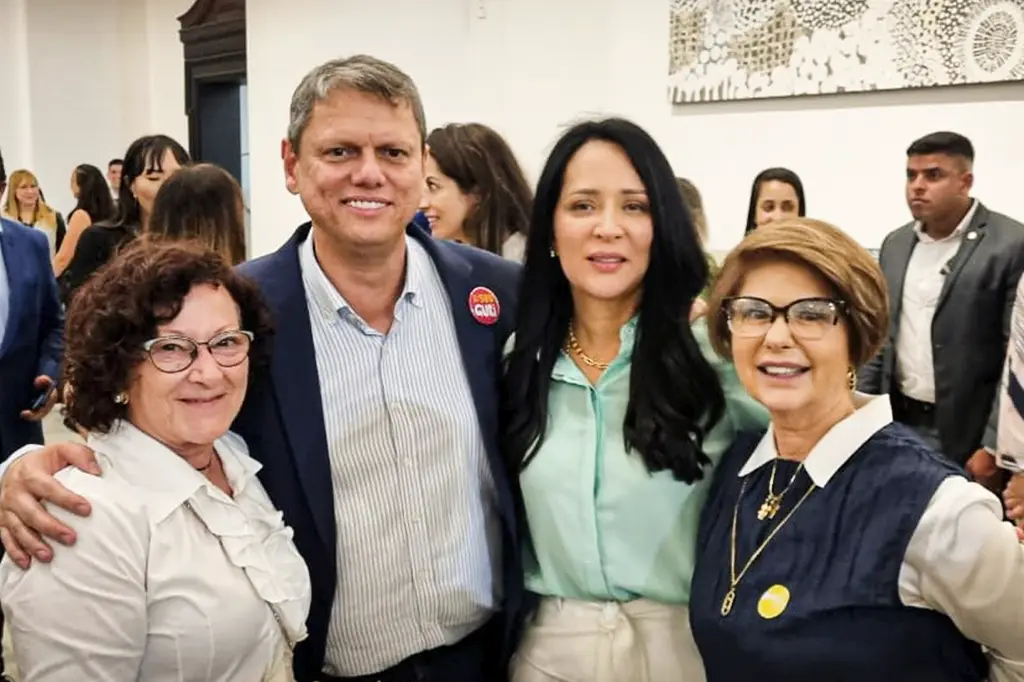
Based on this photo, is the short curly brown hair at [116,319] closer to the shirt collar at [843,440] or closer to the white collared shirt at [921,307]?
the shirt collar at [843,440]

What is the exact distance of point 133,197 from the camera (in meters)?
4.58

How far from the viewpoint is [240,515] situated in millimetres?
1615

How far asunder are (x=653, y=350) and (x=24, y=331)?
2.18 meters

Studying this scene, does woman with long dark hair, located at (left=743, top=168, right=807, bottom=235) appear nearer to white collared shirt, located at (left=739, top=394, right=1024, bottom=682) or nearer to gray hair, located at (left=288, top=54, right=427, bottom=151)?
gray hair, located at (left=288, top=54, right=427, bottom=151)

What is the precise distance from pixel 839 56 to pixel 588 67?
1576mm

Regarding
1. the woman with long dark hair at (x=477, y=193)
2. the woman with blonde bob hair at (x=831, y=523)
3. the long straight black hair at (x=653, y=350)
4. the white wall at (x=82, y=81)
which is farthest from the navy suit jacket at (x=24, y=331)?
the white wall at (x=82, y=81)

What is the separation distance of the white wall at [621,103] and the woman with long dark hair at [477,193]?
28 cm

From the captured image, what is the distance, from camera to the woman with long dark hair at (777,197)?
15.9ft

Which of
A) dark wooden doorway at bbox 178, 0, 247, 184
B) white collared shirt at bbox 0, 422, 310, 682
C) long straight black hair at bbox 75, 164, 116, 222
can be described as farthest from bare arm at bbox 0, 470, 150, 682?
dark wooden doorway at bbox 178, 0, 247, 184

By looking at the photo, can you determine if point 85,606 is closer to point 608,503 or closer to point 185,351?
point 185,351

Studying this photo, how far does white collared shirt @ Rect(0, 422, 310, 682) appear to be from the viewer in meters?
A: 1.39

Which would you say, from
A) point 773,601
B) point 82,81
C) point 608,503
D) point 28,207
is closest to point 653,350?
point 608,503

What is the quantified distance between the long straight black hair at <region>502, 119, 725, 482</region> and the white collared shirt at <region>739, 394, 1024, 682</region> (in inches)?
18.3

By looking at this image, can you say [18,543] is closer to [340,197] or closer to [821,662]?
[340,197]
